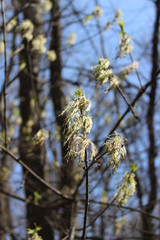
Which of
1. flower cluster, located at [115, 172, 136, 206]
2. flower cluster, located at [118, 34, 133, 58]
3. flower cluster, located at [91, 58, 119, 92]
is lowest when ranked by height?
flower cluster, located at [115, 172, 136, 206]

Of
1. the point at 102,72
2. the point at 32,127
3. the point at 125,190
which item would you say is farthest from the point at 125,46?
the point at 32,127

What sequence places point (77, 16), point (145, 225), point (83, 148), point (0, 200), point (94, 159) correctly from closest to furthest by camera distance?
point (83, 148) < point (94, 159) < point (145, 225) < point (77, 16) < point (0, 200)

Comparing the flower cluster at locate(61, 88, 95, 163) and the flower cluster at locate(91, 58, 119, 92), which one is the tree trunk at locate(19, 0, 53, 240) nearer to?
the flower cluster at locate(91, 58, 119, 92)

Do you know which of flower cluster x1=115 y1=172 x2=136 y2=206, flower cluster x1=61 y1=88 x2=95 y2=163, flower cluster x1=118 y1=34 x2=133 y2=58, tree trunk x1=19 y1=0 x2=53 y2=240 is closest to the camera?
flower cluster x1=61 y1=88 x2=95 y2=163

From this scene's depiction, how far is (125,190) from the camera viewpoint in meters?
1.56

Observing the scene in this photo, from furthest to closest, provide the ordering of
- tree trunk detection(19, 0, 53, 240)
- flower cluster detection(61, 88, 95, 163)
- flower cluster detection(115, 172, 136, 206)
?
tree trunk detection(19, 0, 53, 240) < flower cluster detection(115, 172, 136, 206) < flower cluster detection(61, 88, 95, 163)

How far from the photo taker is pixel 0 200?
270 inches

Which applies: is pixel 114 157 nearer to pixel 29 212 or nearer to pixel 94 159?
pixel 94 159

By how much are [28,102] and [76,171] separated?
1.32 metres

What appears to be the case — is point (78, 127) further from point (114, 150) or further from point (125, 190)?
→ point (125, 190)

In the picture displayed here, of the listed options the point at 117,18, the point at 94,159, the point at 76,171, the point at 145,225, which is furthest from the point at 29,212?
the point at 94,159

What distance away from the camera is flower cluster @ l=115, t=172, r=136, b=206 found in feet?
5.08

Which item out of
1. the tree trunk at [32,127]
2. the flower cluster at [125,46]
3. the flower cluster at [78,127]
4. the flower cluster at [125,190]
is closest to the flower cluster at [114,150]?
the flower cluster at [78,127]

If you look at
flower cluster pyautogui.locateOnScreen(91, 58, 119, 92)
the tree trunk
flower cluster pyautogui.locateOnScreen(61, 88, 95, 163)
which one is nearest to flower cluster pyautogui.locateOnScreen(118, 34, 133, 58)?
flower cluster pyautogui.locateOnScreen(91, 58, 119, 92)
